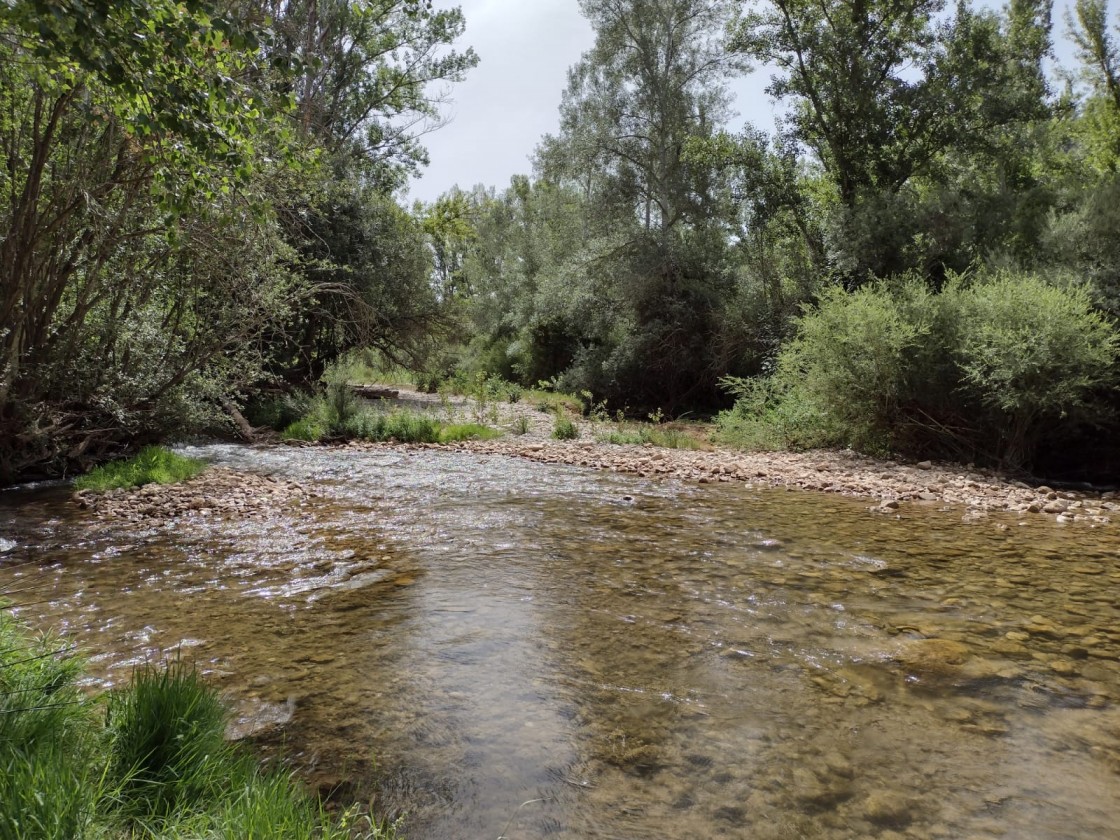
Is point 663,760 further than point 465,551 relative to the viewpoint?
No

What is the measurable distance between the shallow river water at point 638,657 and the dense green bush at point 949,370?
3237mm

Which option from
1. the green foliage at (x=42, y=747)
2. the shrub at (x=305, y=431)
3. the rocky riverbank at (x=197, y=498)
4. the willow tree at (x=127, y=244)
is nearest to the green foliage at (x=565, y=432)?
the shrub at (x=305, y=431)

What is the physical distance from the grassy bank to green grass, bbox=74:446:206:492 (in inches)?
247

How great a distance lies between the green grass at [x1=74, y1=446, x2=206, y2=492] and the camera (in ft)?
27.7

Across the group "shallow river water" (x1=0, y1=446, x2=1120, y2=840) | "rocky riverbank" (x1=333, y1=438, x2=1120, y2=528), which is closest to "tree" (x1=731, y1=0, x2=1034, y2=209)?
"rocky riverbank" (x1=333, y1=438, x2=1120, y2=528)

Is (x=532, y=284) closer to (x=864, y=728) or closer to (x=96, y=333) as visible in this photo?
(x=96, y=333)

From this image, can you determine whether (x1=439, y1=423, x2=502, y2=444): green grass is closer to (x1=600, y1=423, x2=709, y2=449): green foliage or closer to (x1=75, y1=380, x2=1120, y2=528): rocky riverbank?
(x1=75, y1=380, x2=1120, y2=528): rocky riverbank

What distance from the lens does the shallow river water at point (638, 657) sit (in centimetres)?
275

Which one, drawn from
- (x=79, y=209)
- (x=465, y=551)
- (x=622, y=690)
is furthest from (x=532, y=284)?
(x=622, y=690)

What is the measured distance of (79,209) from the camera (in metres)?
8.01

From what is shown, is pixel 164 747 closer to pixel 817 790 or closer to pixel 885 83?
pixel 817 790

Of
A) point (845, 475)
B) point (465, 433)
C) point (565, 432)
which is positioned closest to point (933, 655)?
point (845, 475)

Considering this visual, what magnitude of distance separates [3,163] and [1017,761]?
1060 cm

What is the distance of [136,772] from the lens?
2264mm
